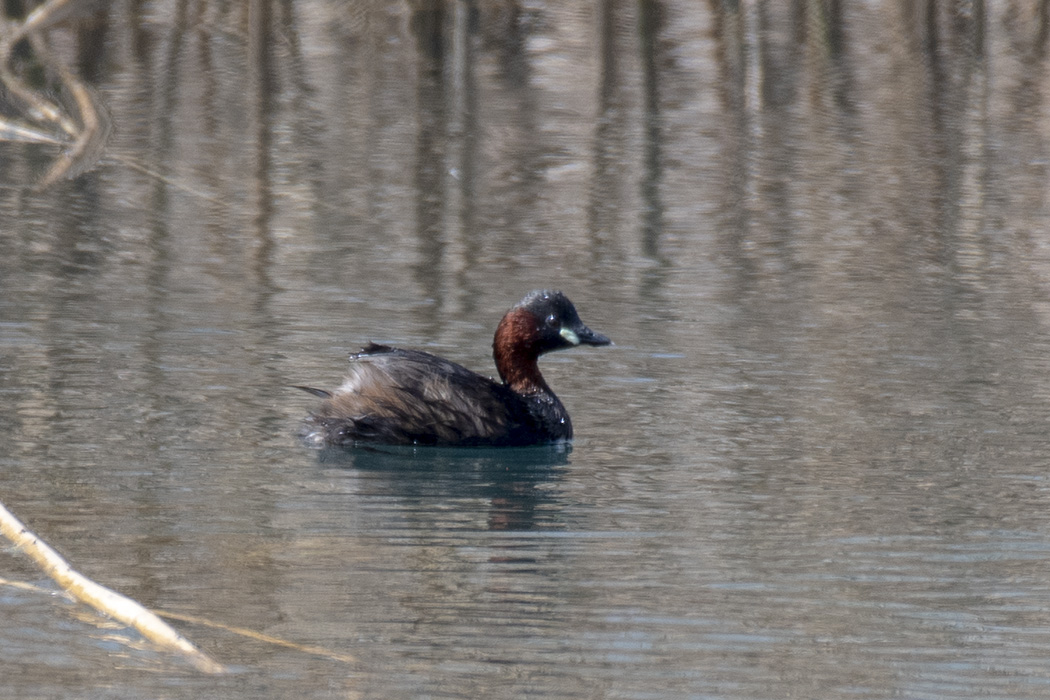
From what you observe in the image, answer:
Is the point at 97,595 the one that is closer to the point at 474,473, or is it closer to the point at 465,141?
the point at 474,473

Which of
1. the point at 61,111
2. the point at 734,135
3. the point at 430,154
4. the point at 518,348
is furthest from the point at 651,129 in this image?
the point at 61,111

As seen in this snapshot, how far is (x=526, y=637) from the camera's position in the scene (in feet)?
17.5

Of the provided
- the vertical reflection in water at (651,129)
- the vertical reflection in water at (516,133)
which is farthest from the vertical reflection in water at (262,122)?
the vertical reflection in water at (651,129)

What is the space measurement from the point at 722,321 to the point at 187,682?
658cm

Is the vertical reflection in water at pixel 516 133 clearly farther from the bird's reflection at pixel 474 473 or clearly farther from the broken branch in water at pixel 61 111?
the broken branch in water at pixel 61 111

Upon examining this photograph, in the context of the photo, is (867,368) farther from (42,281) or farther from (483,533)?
(42,281)

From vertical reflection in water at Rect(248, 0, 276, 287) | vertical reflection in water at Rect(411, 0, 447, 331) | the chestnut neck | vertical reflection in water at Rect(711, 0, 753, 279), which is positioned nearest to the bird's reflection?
the chestnut neck

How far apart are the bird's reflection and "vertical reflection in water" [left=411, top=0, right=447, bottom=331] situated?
215 cm

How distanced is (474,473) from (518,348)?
3.84 ft

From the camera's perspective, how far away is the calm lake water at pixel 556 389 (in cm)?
524

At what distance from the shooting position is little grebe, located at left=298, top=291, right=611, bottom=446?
27.1ft

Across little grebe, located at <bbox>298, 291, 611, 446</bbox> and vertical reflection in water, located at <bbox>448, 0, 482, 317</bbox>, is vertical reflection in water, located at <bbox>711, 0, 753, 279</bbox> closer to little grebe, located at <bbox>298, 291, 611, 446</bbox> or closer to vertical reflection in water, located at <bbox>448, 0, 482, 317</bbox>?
vertical reflection in water, located at <bbox>448, 0, 482, 317</bbox>

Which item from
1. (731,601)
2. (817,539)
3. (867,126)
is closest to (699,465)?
(817,539)

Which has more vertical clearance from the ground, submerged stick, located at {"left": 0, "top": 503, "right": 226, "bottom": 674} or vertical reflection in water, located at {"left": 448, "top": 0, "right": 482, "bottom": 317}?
submerged stick, located at {"left": 0, "top": 503, "right": 226, "bottom": 674}
